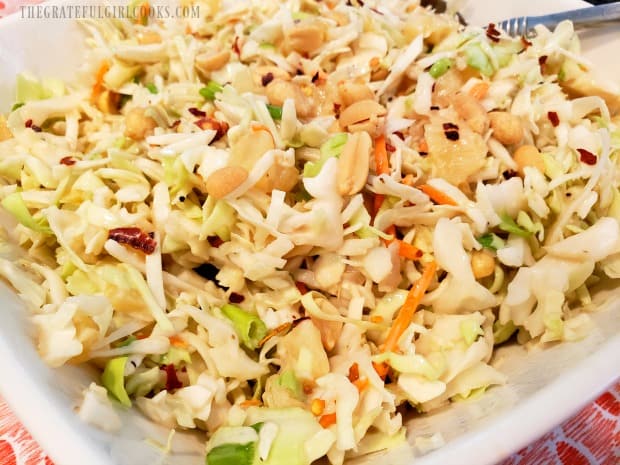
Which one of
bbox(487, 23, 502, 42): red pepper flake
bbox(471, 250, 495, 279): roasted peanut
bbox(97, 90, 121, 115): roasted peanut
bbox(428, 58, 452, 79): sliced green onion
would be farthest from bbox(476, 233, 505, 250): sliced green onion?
bbox(97, 90, 121, 115): roasted peanut

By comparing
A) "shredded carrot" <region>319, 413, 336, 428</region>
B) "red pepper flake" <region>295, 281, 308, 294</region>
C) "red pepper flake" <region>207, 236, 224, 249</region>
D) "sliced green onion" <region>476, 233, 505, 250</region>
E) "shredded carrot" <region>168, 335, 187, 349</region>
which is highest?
"sliced green onion" <region>476, 233, 505, 250</region>

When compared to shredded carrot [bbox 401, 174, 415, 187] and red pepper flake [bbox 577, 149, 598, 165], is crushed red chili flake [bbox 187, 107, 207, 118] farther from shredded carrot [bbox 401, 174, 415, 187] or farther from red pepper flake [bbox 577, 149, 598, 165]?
red pepper flake [bbox 577, 149, 598, 165]

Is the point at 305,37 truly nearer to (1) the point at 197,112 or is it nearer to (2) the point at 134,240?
(1) the point at 197,112

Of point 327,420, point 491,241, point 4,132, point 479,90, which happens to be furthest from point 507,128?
point 4,132

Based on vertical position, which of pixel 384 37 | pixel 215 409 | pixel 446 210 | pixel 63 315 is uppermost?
pixel 384 37

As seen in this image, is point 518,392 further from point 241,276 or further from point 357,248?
point 241,276

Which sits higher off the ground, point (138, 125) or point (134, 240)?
point (138, 125)

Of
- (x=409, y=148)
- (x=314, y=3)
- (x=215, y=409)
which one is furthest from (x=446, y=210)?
(x=314, y=3)
